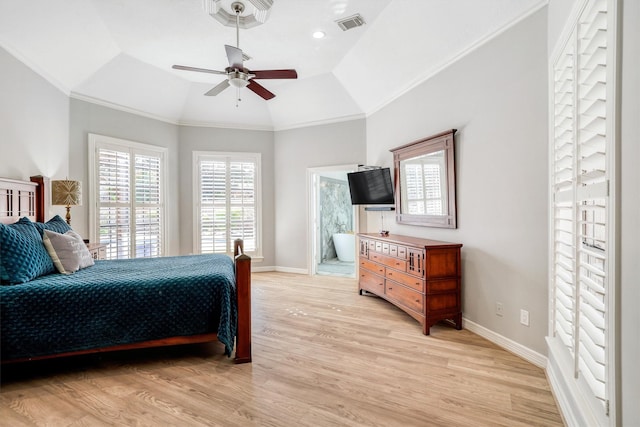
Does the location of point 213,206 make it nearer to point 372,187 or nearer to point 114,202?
point 114,202

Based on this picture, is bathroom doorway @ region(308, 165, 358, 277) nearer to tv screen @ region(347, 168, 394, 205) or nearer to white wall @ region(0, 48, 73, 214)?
tv screen @ region(347, 168, 394, 205)

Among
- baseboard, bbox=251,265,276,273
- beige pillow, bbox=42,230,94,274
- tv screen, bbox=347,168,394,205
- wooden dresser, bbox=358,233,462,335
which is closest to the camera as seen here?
beige pillow, bbox=42,230,94,274

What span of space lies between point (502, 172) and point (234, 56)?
263 centimetres

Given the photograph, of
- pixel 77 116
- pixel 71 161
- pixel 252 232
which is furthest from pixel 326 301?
pixel 77 116

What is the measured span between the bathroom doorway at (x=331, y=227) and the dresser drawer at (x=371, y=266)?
1428mm

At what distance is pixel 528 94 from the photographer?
2564mm

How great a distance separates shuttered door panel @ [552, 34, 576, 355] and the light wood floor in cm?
59

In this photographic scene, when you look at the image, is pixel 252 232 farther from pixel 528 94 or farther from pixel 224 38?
pixel 528 94

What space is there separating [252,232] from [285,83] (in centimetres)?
276

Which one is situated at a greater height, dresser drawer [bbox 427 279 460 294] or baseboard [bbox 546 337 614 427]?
dresser drawer [bbox 427 279 460 294]

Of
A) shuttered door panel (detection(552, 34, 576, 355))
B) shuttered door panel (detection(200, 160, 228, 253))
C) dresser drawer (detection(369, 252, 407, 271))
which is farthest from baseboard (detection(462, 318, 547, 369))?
shuttered door panel (detection(200, 160, 228, 253))

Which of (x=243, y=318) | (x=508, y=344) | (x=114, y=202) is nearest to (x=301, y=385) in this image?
(x=243, y=318)

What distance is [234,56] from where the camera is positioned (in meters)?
2.86

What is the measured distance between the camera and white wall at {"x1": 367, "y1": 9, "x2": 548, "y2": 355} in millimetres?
2492
